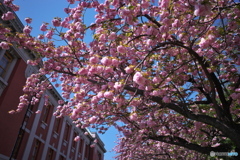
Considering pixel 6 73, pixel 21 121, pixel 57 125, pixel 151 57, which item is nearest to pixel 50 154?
pixel 57 125

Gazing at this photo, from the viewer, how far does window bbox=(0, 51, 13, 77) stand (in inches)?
392

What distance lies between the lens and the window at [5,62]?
996 cm

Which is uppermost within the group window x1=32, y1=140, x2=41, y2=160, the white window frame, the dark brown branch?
the white window frame

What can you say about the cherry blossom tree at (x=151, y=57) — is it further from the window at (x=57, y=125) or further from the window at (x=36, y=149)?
the window at (x=57, y=125)

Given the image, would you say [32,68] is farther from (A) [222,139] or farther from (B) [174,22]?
(A) [222,139]

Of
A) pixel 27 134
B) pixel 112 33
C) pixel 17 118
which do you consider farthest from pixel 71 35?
pixel 27 134

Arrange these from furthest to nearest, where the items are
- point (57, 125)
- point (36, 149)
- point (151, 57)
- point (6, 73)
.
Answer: point (57, 125)
point (36, 149)
point (6, 73)
point (151, 57)

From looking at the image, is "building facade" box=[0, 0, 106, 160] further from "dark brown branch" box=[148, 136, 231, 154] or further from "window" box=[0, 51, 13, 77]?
"dark brown branch" box=[148, 136, 231, 154]

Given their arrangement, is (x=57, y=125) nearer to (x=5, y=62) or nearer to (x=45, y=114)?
(x=45, y=114)

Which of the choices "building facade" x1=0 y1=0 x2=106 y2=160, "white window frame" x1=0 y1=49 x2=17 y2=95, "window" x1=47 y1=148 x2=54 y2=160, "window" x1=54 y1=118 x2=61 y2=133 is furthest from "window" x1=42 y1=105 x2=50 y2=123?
"white window frame" x1=0 y1=49 x2=17 y2=95

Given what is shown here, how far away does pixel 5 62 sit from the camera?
10336 millimetres

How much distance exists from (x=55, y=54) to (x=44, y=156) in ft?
31.6

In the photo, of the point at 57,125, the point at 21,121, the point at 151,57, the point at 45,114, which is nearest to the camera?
the point at 151,57

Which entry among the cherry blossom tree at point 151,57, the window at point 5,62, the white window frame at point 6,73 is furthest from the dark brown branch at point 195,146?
the window at point 5,62
